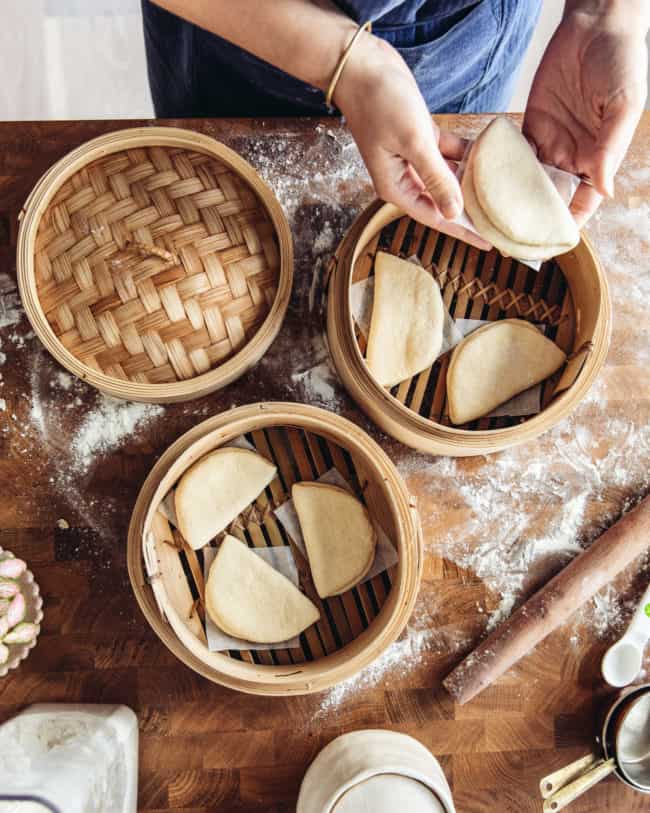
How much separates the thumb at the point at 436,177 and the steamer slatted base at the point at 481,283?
0.24 meters

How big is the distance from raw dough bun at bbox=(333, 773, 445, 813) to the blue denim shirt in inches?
36.1

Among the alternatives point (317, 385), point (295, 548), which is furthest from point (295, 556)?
point (317, 385)

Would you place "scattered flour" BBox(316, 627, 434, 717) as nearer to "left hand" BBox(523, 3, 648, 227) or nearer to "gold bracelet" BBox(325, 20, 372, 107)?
"left hand" BBox(523, 3, 648, 227)

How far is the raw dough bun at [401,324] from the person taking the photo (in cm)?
103

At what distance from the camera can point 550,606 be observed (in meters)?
1.05

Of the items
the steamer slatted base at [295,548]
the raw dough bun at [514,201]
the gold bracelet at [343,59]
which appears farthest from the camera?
the steamer slatted base at [295,548]

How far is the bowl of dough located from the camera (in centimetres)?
93

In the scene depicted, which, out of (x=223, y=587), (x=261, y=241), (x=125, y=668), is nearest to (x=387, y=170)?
(x=261, y=241)

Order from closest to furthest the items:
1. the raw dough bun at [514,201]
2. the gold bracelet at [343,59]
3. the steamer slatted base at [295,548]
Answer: the gold bracelet at [343,59]
the raw dough bun at [514,201]
the steamer slatted base at [295,548]

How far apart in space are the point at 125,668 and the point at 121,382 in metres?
0.44

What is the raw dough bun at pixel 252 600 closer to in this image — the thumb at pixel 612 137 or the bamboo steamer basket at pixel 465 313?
the bamboo steamer basket at pixel 465 313

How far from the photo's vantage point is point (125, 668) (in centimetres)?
105

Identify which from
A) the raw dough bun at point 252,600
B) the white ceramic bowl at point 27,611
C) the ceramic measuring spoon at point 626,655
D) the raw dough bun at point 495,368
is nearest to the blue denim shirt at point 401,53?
the raw dough bun at point 495,368

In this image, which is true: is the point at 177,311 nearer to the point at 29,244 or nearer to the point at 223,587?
the point at 29,244
